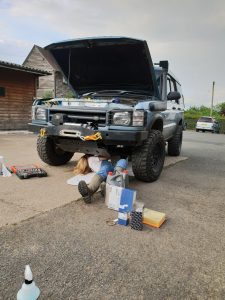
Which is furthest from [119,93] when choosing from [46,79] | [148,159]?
[46,79]

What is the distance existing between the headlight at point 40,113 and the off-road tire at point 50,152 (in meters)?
0.44

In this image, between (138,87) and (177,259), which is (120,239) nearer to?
(177,259)

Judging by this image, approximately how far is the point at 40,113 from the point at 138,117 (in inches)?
72.6

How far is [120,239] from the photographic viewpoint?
306 cm

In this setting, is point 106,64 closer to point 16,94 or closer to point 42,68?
point 16,94

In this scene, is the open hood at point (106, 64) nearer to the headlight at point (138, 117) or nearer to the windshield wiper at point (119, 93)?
the windshield wiper at point (119, 93)

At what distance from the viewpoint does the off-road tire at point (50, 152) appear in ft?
19.1

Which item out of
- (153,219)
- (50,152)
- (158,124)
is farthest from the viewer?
(50,152)

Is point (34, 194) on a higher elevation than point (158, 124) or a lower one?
lower

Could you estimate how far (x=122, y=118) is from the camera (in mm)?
4598

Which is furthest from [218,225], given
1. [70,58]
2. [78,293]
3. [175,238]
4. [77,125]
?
[70,58]

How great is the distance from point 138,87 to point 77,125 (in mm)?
1851

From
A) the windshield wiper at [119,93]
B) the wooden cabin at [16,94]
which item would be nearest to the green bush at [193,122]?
the wooden cabin at [16,94]

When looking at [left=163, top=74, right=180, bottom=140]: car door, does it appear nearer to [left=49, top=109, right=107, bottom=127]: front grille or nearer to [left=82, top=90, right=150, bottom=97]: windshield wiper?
[left=82, top=90, right=150, bottom=97]: windshield wiper
